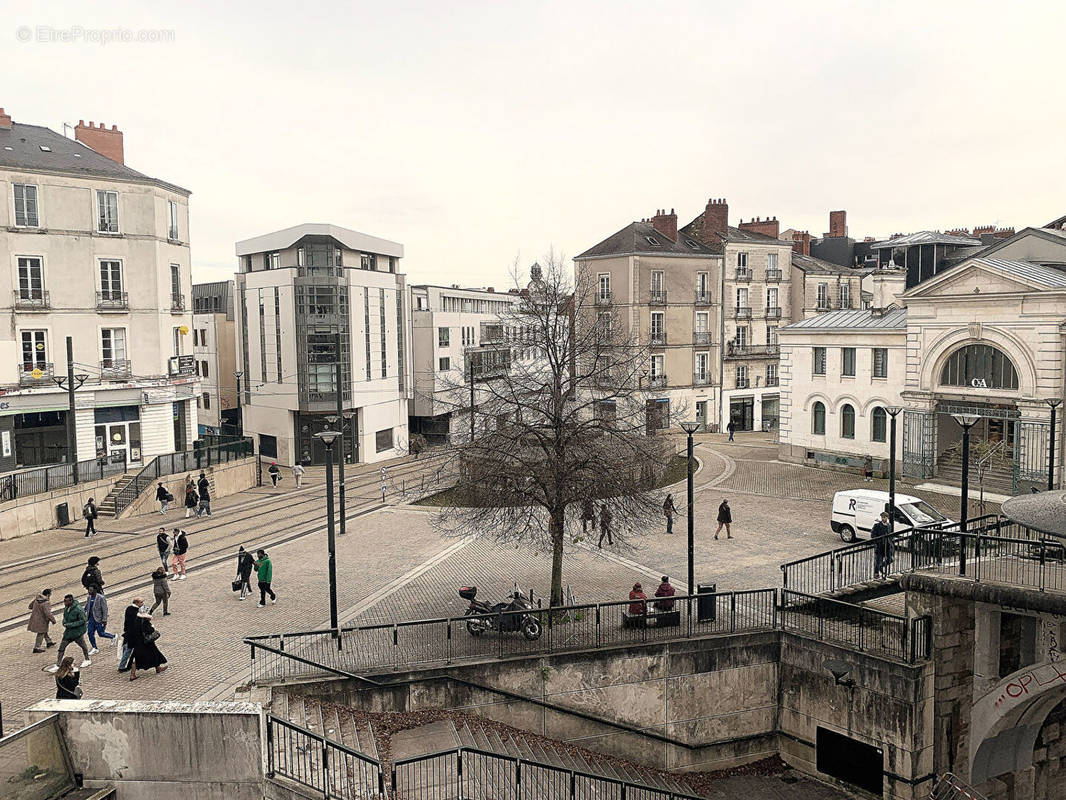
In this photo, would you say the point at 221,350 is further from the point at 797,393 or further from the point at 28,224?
the point at 797,393

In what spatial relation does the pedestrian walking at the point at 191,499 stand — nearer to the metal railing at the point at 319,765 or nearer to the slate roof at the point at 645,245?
the metal railing at the point at 319,765

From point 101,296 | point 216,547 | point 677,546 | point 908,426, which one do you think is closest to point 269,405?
point 101,296

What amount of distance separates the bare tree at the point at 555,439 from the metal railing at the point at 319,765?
245 inches

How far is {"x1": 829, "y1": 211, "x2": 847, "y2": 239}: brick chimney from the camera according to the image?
217 feet

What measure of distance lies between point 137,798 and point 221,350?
47586mm

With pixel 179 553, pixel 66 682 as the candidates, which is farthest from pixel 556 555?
pixel 179 553

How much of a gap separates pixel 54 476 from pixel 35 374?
502cm

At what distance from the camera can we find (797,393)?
38.8m

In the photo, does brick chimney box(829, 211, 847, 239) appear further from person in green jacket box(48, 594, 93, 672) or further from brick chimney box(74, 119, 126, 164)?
person in green jacket box(48, 594, 93, 672)

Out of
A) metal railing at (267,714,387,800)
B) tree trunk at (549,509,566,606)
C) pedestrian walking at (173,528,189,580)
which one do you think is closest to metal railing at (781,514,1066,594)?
tree trunk at (549,509,566,606)

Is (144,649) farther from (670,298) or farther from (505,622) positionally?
(670,298)

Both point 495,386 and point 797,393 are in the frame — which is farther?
point 797,393

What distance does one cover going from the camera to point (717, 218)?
2067 inches

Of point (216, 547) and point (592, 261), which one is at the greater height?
point (592, 261)
